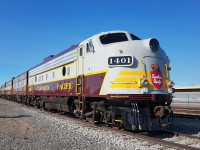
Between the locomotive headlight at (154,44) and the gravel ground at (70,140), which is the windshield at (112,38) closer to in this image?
the locomotive headlight at (154,44)

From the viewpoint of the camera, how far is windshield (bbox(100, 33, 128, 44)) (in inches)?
434

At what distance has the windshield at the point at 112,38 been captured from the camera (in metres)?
11.0

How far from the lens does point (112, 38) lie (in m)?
11.1

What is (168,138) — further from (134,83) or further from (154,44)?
(154,44)

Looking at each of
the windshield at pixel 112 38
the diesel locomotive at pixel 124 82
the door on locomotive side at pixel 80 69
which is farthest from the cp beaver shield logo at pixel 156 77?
the door on locomotive side at pixel 80 69

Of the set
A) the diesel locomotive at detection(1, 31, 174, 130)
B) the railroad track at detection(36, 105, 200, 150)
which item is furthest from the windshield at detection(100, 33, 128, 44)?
the railroad track at detection(36, 105, 200, 150)

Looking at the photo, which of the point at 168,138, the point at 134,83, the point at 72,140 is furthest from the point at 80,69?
the point at 168,138

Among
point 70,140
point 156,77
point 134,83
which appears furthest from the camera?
point 156,77

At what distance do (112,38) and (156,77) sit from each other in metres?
2.47

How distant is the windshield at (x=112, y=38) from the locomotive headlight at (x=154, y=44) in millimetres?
1252

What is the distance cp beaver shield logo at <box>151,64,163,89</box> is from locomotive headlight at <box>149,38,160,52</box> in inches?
24.2

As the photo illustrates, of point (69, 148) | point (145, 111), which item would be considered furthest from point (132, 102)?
point (69, 148)

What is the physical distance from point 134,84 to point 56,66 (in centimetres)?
777

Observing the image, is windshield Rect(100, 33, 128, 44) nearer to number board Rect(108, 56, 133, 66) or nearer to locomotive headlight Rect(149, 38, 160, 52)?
locomotive headlight Rect(149, 38, 160, 52)
